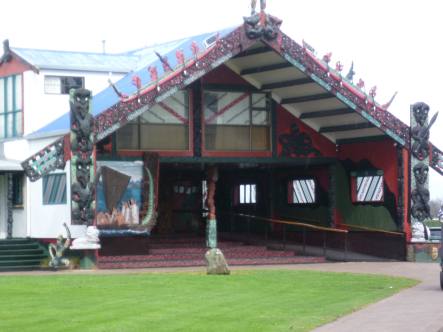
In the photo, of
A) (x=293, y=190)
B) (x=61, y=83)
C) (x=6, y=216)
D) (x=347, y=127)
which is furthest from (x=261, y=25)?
(x=6, y=216)

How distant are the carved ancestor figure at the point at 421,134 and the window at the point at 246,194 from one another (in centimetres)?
838

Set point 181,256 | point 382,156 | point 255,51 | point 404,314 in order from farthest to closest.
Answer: point 382,156 → point 255,51 → point 181,256 → point 404,314

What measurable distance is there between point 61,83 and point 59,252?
882 cm

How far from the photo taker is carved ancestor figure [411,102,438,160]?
33.8 metres

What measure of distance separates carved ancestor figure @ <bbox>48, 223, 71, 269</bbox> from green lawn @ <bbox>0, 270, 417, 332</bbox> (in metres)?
3.68

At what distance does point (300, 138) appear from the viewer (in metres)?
36.2

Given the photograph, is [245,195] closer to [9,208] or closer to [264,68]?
[264,68]

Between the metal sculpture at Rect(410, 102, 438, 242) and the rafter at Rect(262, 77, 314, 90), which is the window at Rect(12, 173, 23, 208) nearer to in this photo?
the rafter at Rect(262, 77, 314, 90)

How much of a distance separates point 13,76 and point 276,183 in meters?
10.4

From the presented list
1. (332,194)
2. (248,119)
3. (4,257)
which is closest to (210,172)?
(248,119)

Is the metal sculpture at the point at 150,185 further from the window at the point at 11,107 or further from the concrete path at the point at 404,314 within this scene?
the concrete path at the point at 404,314

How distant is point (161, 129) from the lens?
110 ft

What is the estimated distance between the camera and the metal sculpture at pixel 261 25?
3153cm

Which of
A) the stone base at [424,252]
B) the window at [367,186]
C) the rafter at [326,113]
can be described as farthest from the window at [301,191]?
the stone base at [424,252]
